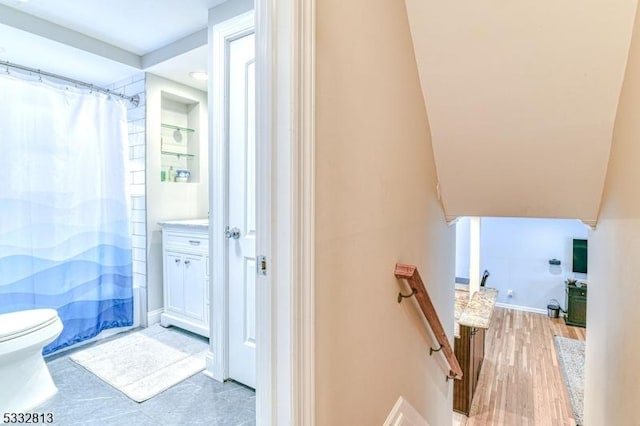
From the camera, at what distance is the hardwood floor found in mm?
3603

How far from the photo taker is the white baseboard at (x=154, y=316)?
2.93 metres

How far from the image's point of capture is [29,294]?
231cm

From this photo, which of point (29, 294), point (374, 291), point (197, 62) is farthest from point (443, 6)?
point (29, 294)

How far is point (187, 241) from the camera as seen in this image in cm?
271

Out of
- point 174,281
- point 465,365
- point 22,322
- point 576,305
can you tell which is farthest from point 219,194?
point 576,305

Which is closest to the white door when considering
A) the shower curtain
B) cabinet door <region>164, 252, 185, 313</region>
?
cabinet door <region>164, 252, 185, 313</region>

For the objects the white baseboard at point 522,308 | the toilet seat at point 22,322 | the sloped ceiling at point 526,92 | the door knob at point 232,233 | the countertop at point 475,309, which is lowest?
the white baseboard at point 522,308

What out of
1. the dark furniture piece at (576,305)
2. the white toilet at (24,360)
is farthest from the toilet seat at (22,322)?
the dark furniture piece at (576,305)

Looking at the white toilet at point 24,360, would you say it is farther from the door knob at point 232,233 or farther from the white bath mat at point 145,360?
the door knob at point 232,233

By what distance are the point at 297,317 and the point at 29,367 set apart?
6.82 feet

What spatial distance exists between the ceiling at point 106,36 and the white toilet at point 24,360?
5.90ft

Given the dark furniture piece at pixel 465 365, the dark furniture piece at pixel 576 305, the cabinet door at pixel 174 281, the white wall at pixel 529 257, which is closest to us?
the cabinet door at pixel 174 281

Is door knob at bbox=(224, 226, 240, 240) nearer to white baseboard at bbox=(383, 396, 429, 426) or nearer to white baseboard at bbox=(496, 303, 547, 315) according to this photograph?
white baseboard at bbox=(383, 396, 429, 426)

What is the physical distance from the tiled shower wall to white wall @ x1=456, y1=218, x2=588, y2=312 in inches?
238
